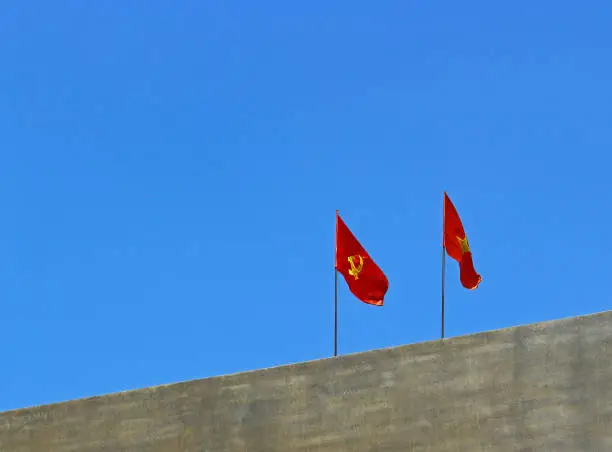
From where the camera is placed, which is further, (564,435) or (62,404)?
(62,404)

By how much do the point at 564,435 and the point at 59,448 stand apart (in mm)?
4948

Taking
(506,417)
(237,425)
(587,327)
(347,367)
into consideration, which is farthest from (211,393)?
(587,327)

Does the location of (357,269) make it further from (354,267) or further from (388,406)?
(388,406)

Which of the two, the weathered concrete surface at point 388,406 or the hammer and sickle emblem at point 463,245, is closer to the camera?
the weathered concrete surface at point 388,406

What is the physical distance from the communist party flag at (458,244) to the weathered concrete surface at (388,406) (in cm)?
105

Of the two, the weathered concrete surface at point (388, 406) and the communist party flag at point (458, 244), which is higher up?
the communist party flag at point (458, 244)

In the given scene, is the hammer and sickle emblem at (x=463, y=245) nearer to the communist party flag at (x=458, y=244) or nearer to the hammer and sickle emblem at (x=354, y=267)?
the communist party flag at (x=458, y=244)

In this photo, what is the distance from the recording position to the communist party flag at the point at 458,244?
36.6 ft

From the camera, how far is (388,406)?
33.8ft

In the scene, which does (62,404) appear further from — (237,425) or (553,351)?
(553,351)

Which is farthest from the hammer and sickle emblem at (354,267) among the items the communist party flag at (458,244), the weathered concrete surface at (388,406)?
the weathered concrete surface at (388,406)

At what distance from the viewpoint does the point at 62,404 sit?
1068 centimetres

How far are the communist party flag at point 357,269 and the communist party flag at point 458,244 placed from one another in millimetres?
783

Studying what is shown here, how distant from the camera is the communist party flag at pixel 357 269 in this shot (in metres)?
11.2
